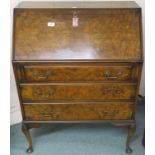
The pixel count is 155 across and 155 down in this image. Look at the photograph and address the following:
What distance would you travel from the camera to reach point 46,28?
5.79 feet

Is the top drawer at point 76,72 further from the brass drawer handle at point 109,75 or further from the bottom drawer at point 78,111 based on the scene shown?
the bottom drawer at point 78,111

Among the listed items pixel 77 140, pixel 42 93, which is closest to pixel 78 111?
pixel 42 93

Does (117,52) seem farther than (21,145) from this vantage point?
No

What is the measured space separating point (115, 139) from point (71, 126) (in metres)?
0.46

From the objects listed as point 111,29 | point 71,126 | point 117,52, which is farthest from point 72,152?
point 111,29

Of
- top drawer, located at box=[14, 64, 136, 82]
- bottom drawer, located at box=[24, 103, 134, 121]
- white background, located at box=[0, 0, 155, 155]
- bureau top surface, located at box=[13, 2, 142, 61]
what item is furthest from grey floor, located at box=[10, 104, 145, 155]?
bureau top surface, located at box=[13, 2, 142, 61]

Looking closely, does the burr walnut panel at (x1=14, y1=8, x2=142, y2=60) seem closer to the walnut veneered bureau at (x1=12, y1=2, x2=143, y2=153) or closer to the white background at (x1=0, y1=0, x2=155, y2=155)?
the walnut veneered bureau at (x1=12, y1=2, x2=143, y2=153)

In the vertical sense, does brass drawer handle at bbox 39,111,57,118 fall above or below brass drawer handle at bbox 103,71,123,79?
below

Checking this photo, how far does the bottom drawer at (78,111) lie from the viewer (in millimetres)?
1875

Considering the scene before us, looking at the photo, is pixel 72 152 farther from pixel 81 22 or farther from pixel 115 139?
pixel 81 22

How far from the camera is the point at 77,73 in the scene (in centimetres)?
176

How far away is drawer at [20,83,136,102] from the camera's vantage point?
179 centimetres

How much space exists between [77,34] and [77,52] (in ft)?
0.45

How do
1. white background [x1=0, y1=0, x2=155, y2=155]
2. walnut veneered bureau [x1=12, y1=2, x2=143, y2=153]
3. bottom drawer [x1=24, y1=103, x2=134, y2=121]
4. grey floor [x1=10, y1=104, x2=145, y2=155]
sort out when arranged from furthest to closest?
grey floor [x1=10, y1=104, x2=145, y2=155] → bottom drawer [x1=24, y1=103, x2=134, y2=121] → walnut veneered bureau [x1=12, y1=2, x2=143, y2=153] → white background [x1=0, y1=0, x2=155, y2=155]
